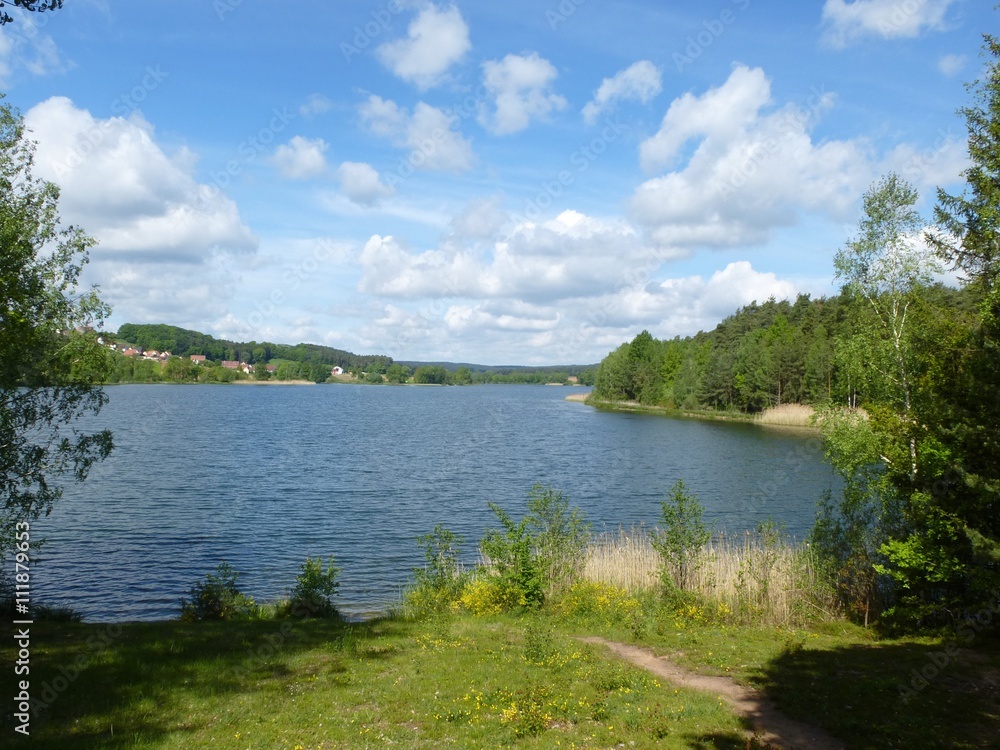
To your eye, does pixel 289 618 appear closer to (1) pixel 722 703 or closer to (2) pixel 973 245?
(1) pixel 722 703

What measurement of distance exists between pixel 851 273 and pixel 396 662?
1497cm

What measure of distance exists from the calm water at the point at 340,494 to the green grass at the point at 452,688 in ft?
21.3

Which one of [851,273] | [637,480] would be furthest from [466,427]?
[851,273]

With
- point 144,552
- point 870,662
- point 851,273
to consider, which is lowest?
point 144,552

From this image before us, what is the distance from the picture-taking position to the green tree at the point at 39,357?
1409 cm

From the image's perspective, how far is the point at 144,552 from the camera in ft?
74.8

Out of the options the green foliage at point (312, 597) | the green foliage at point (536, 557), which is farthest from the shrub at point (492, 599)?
the green foliage at point (312, 597)

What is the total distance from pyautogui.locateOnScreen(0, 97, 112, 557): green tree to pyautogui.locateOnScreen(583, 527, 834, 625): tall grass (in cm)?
1371

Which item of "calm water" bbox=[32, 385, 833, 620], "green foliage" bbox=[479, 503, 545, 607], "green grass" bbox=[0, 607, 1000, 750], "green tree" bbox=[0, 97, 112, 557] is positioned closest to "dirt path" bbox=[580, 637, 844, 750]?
"green grass" bbox=[0, 607, 1000, 750]

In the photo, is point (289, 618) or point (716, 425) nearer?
point (289, 618)

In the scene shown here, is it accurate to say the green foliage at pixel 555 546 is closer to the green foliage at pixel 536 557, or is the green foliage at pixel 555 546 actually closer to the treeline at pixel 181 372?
the green foliage at pixel 536 557

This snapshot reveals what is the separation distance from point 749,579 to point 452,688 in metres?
10.1

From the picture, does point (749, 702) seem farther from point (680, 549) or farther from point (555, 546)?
point (555, 546)

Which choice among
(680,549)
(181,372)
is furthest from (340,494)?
(181,372)
